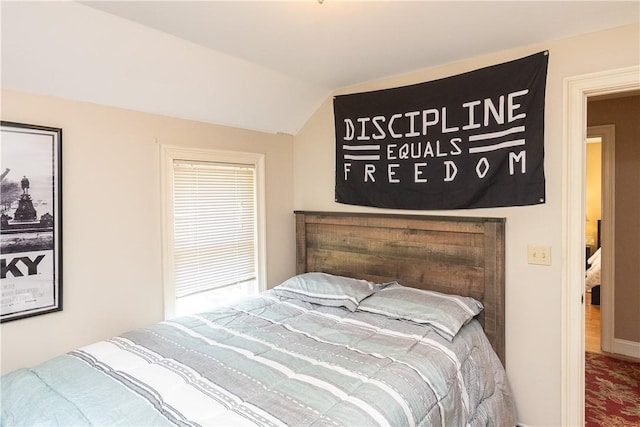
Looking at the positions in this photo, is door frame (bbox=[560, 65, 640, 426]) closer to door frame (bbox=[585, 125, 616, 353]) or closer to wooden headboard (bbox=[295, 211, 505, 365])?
wooden headboard (bbox=[295, 211, 505, 365])

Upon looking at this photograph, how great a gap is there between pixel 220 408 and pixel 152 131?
1.76 metres

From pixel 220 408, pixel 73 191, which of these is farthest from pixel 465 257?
pixel 73 191

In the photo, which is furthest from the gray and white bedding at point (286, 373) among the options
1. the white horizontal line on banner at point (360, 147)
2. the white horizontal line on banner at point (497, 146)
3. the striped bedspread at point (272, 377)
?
the white horizontal line on banner at point (360, 147)

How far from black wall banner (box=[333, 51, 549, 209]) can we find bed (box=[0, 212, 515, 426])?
0.19 meters

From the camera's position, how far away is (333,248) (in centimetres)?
311

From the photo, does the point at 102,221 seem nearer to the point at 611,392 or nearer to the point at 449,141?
the point at 449,141

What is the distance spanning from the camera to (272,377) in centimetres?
164

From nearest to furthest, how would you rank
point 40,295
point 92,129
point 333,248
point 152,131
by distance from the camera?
1. point 40,295
2. point 92,129
3. point 152,131
4. point 333,248

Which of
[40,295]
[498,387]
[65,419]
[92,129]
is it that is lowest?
[498,387]

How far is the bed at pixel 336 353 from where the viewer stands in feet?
4.67

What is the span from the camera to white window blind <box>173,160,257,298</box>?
2.64 meters

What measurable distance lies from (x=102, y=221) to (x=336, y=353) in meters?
1.54

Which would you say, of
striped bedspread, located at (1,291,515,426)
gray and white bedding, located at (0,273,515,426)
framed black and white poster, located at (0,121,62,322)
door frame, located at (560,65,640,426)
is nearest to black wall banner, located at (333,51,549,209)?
door frame, located at (560,65,640,426)

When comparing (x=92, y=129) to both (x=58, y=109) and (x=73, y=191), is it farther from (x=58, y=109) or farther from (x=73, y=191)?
(x=73, y=191)
